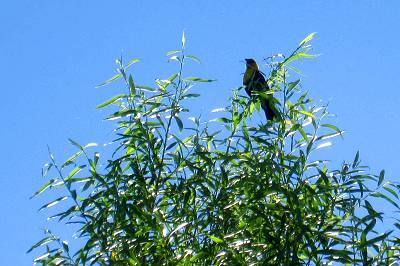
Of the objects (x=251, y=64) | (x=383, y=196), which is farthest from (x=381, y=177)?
(x=251, y=64)

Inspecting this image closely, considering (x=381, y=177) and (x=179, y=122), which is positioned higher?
(x=179, y=122)

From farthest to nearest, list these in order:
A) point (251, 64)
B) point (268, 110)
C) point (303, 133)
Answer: point (251, 64), point (268, 110), point (303, 133)

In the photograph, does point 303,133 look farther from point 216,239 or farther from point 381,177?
point 216,239

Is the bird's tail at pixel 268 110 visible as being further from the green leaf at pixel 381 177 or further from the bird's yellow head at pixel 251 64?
the bird's yellow head at pixel 251 64

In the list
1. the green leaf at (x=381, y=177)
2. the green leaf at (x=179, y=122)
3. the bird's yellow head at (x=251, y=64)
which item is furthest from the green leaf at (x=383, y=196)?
the bird's yellow head at (x=251, y=64)

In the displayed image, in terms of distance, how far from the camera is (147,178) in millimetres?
5406

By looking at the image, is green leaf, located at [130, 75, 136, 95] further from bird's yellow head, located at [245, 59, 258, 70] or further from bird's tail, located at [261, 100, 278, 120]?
bird's yellow head, located at [245, 59, 258, 70]

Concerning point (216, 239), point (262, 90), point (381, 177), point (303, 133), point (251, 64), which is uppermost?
point (251, 64)

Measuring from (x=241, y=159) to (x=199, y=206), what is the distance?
34cm

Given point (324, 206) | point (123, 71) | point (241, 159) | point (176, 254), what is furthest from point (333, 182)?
point (123, 71)

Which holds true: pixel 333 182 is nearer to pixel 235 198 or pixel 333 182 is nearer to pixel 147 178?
pixel 235 198

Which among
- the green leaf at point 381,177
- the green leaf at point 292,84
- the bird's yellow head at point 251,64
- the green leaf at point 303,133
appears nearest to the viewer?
the green leaf at point 381,177

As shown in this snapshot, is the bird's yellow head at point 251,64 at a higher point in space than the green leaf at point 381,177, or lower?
higher

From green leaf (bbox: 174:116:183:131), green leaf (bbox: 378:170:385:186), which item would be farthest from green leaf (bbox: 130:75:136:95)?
green leaf (bbox: 378:170:385:186)
